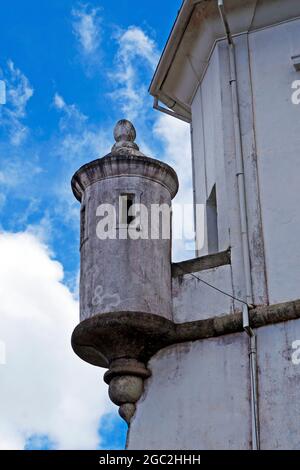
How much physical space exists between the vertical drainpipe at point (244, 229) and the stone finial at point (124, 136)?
149cm

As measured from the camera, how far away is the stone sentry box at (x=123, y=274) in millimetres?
12445

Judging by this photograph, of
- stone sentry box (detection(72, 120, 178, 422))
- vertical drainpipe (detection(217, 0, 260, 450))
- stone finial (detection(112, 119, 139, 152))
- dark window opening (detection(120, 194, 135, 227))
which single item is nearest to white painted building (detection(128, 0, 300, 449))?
vertical drainpipe (detection(217, 0, 260, 450))

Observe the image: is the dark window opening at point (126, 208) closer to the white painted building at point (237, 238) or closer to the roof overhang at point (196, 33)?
the white painted building at point (237, 238)

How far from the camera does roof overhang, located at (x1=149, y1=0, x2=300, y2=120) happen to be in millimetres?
14586

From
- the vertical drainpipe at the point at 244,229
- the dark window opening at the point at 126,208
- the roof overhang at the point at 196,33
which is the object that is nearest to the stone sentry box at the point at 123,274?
the dark window opening at the point at 126,208

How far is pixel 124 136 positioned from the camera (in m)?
14.2

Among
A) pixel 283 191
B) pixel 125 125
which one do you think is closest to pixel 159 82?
pixel 125 125

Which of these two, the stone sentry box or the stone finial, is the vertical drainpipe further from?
the stone finial

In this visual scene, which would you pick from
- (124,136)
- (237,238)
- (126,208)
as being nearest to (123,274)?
(126,208)

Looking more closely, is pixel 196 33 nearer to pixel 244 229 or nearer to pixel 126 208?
pixel 126 208

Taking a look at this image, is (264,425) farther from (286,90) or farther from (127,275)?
(286,90)

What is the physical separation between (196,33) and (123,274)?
458 cm

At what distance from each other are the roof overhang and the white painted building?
0.06ft
